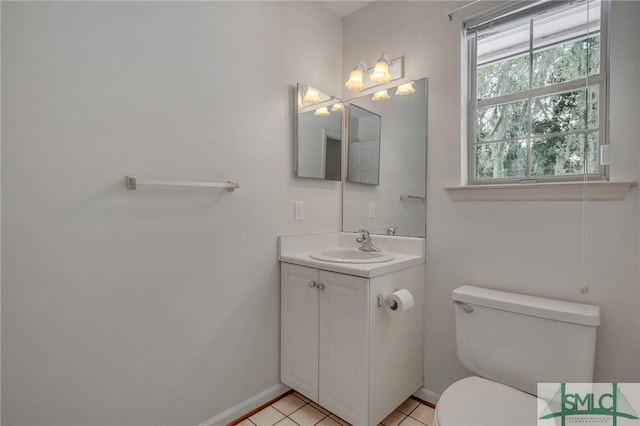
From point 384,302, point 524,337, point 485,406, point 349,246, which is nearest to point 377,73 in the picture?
point 349,246

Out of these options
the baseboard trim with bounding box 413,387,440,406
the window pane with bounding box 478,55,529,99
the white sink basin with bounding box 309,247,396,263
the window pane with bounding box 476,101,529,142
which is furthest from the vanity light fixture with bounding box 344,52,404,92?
the baseboard trim with bounding box 413,387,440,406

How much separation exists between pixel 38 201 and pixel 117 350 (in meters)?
0.65

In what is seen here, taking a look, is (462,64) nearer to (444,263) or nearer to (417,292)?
(444,263)

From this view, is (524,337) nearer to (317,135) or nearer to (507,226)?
(507,226)

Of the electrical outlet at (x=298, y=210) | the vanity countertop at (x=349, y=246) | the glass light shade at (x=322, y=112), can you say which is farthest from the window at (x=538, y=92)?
the electrical outlet at (x=298, y=210)

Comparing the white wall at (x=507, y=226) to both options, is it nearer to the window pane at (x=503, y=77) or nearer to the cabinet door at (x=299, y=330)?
the window pane at (x=503, y=77)

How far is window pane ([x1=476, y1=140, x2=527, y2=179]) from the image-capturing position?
1597mm

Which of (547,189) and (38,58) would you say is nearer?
(38,58)

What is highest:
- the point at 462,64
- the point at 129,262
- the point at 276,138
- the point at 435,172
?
the point at 462,64

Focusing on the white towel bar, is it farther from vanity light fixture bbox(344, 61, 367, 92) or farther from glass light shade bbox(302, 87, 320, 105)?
vanity light fixture bbox(344, 61, 367, 92)

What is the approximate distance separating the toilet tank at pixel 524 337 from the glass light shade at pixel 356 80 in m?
1.39

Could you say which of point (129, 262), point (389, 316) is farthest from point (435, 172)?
point (129, 262)

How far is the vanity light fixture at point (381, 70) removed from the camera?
1.93 meters

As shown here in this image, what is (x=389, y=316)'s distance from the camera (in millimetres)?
1589
